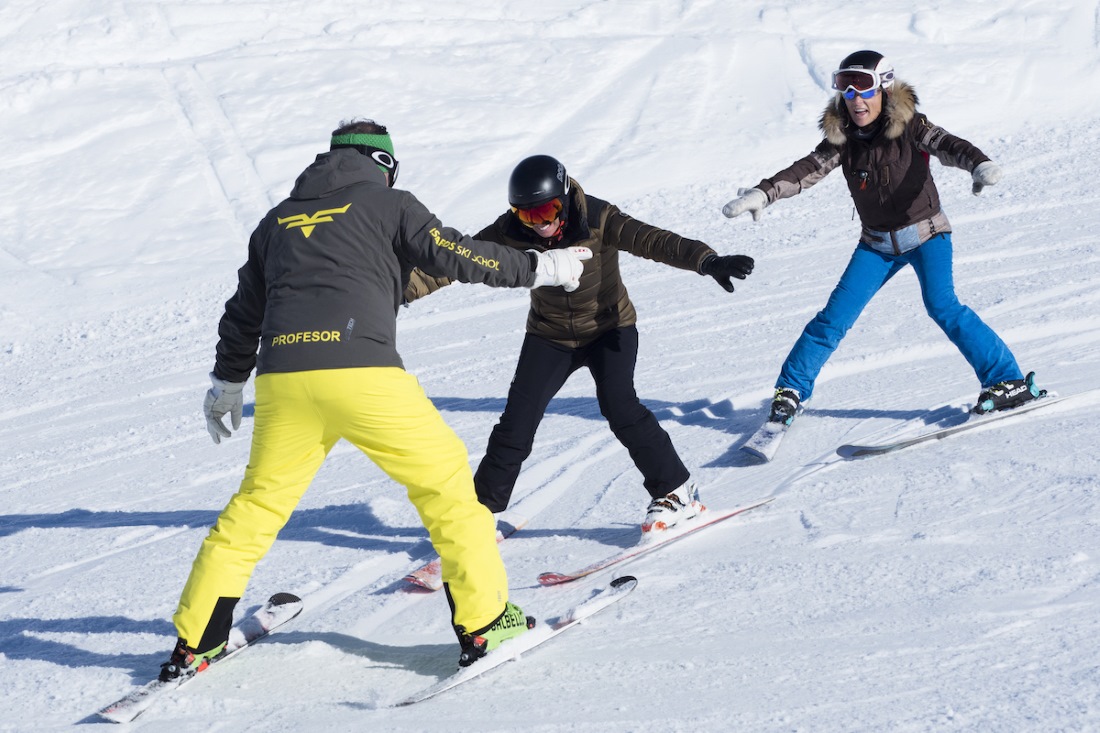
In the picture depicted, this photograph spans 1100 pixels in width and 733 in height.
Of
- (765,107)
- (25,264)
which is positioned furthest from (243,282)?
(765,107)

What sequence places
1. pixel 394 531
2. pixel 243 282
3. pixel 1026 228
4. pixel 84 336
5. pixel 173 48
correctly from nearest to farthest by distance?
Answer: 1. pixel 243 282
2. pixel 394 531
3. pixel 1026 228
4. pixel 84 336
5. pixel 173 48

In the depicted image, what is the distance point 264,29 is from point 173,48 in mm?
1154

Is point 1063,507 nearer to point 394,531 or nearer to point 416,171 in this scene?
point 394,531

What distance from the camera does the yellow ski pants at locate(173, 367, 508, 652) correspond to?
11.0ft

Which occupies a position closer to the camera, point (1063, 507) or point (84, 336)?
point (1063, 507)

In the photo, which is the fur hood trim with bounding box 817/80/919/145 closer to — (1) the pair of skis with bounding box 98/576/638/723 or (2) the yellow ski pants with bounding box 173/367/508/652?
(1) the pair of skis with bounding box 98/576/638/723

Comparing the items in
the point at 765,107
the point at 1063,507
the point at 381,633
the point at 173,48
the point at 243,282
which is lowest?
the point at 1063,507

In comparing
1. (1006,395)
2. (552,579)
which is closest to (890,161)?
(1006,395)

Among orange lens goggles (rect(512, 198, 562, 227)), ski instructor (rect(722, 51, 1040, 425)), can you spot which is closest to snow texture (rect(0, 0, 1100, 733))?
ski instructor (rect(722, 51, 1040, 425))

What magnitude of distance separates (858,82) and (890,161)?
40 centimetres

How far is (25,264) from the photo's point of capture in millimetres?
10938

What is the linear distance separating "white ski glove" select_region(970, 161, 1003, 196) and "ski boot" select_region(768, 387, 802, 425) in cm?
126

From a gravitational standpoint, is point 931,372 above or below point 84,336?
below

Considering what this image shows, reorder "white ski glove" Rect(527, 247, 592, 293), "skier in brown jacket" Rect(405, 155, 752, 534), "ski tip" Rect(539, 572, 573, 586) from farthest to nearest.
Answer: "skier in brown jacket" Rect(405, 155, 752, 534), "ski tip" Rect(539, 572, 573, 586), "white ski glove" Rect(527, 247, 592, 293)
